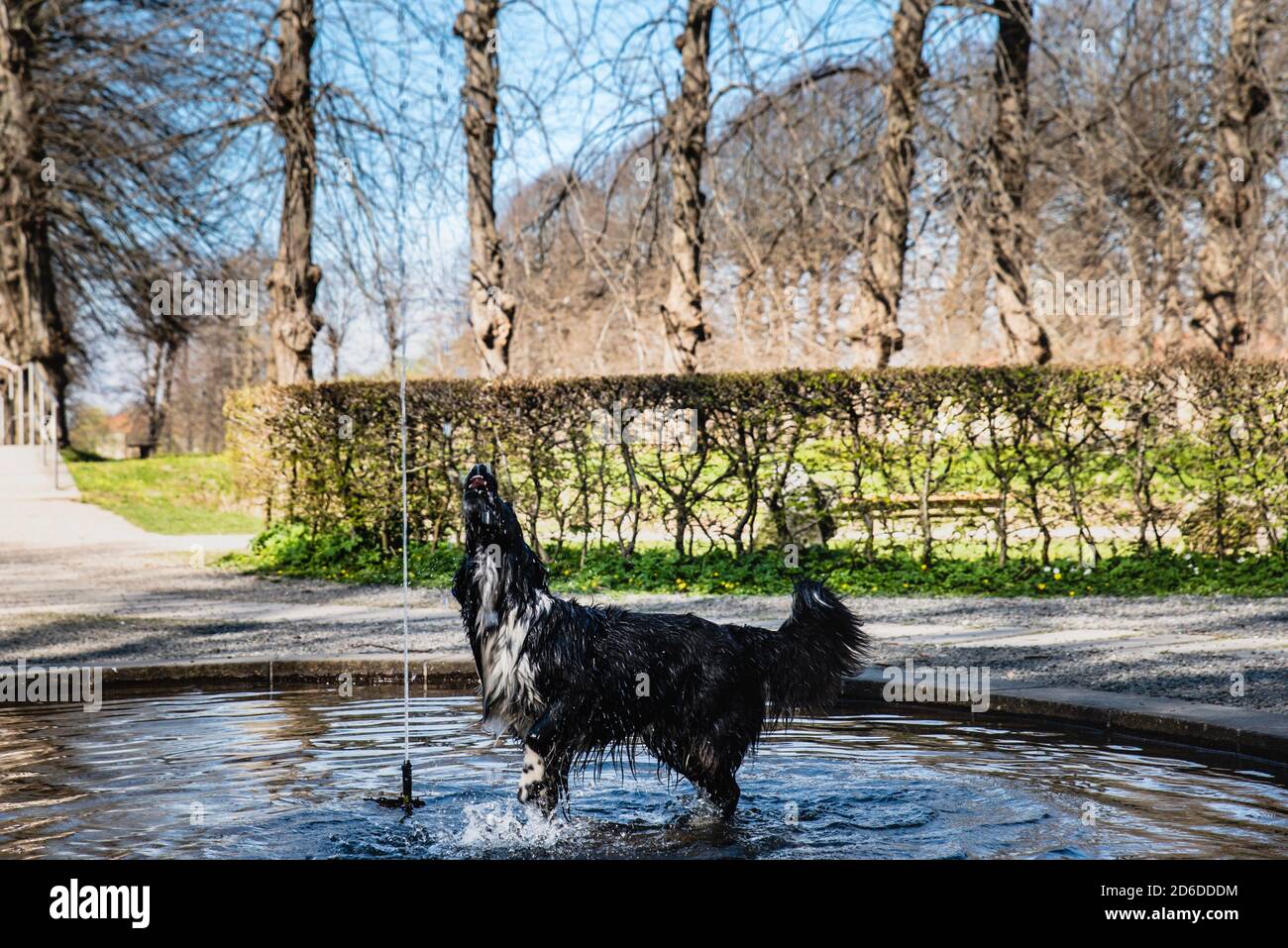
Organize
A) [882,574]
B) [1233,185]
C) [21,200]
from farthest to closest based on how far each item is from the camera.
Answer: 1. [21,200]
2. [1233,185]
3. [882,574]

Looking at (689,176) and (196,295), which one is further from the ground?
(196,295)

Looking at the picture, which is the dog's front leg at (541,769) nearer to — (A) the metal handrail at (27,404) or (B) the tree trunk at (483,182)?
(B) the tree trunk at (483,182)

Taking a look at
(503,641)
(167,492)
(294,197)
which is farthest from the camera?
(167,492)

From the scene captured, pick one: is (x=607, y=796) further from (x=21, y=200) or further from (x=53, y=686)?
(x=21, y=200)

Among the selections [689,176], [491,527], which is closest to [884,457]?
[689,176]

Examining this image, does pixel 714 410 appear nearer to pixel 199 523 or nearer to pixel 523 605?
pixel 523 605

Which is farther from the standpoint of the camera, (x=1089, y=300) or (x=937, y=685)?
(x=1089, y=300)

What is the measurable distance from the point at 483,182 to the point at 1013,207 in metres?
7.24

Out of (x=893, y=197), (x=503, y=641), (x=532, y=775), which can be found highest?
(x=893, y=197)

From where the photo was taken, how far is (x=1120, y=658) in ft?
29.7

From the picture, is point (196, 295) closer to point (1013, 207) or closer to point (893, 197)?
point (893, 197)

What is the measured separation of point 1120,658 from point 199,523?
55.3ft

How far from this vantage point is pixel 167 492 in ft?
82.6
